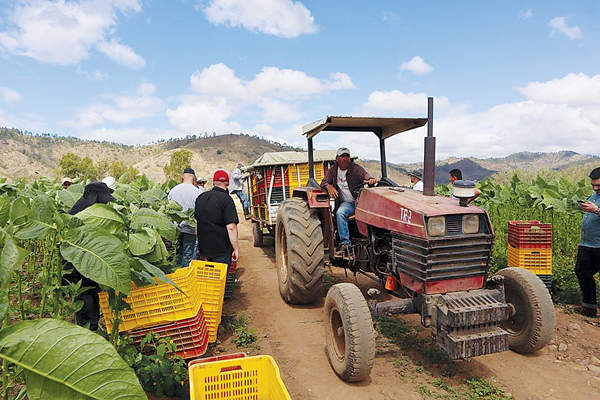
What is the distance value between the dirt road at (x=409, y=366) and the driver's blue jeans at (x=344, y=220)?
3.42ft

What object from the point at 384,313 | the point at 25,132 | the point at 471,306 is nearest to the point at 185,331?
the point at 384,313

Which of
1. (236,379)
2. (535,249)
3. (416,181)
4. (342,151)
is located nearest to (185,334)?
(236,379)

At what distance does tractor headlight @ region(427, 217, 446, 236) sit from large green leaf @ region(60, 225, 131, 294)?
8.01 feet

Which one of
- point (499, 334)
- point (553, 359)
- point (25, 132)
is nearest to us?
point (499, 334)

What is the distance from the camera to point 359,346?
11.1 feet

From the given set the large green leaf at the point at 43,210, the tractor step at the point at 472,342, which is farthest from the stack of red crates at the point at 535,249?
the large green leaf at the point at 43,210

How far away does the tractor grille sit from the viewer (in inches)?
140

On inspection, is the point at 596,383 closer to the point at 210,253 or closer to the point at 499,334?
the point at 499,334

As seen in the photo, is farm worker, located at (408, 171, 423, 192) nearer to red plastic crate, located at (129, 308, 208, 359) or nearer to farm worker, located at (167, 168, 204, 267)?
farm worker, located at (167, 168, 204, 267)

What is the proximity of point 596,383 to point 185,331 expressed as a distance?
3575mm

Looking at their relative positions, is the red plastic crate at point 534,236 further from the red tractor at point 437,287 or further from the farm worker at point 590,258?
the red tractor at point 437,287

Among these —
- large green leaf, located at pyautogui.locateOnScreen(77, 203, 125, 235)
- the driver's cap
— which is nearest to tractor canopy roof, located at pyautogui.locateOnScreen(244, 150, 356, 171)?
the driver's cap

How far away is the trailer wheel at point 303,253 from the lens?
4.93m

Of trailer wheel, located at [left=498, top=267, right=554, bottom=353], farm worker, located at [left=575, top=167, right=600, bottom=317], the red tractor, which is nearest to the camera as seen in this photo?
the red tractor
